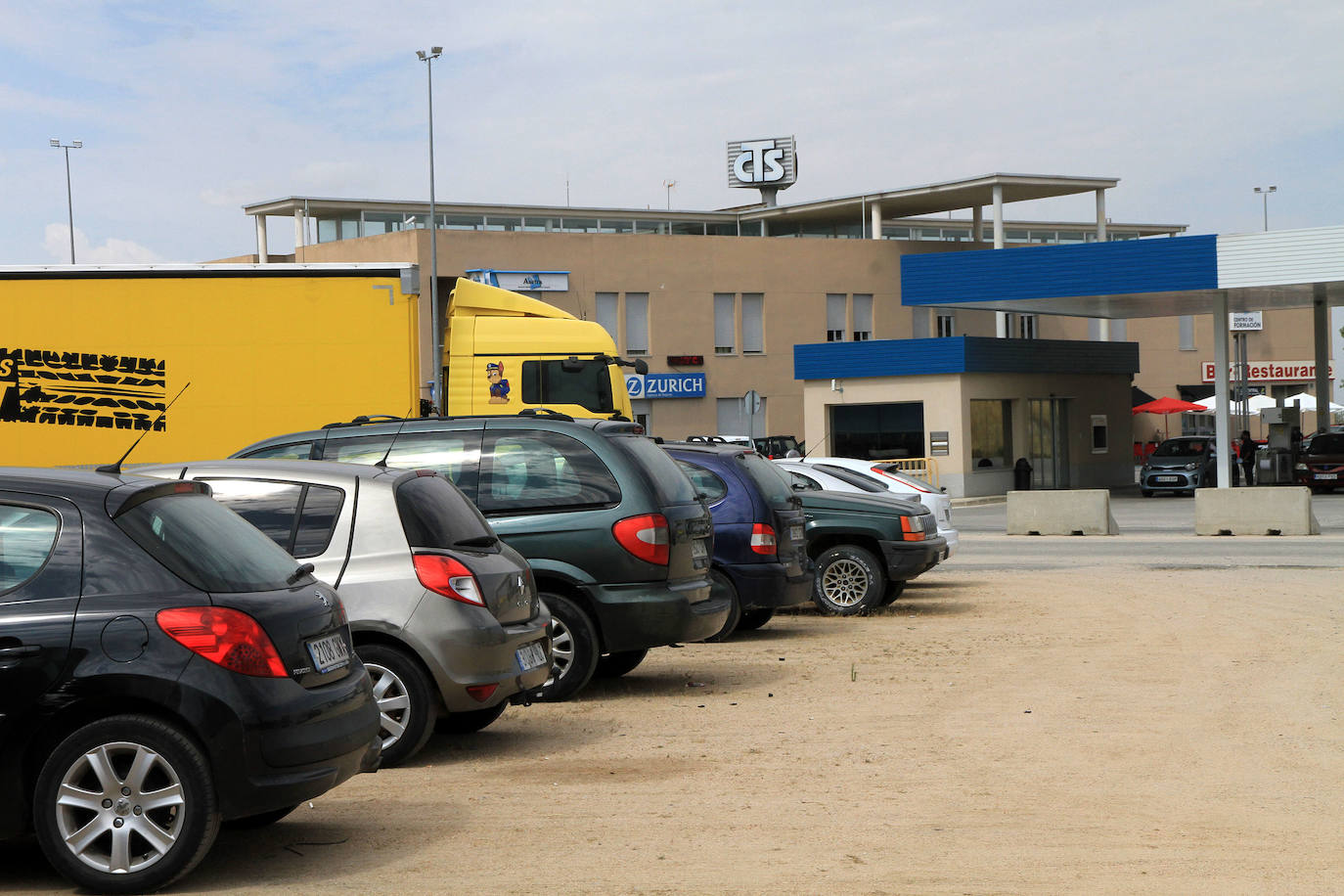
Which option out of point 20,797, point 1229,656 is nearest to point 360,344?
point 1229,656

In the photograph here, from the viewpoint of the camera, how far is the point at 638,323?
5503cm

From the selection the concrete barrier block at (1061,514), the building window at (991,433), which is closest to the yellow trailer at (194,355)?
the concrete barrier block at (1061,514)

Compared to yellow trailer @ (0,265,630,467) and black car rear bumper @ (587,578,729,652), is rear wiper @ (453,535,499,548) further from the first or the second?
yellow trailer @ (0,265,630,467)

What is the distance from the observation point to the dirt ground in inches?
236

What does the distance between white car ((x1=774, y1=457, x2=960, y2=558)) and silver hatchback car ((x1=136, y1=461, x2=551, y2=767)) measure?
9354 mm

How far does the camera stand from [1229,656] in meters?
11.9

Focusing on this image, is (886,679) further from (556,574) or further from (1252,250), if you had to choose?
(1252,250)

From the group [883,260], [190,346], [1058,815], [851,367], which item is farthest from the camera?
[883,260]

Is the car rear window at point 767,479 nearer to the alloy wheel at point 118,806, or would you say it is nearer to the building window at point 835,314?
the alloy wheel at point 118,806

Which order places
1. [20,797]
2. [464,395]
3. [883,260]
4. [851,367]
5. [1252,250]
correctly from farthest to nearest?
[883,260] → [851,367] → [1252,250] → [464,395] → [20,797]

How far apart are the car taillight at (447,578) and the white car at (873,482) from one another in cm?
951

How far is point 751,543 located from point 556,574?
295 centimetres

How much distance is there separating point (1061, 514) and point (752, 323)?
30133 mm

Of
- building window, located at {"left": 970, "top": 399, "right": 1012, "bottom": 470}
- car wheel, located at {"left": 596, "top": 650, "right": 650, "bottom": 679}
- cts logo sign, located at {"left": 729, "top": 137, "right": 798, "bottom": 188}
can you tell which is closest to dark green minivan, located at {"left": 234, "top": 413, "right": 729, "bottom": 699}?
car wheel, located at {"left": 596, "top": 650, "right": 650, "bottom": 679}
